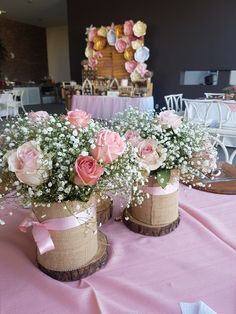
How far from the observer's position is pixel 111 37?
6.12 meters

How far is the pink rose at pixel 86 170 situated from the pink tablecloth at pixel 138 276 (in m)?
0.24

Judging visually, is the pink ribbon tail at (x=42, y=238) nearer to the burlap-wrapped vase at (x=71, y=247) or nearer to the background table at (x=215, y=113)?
the burlap-wrapped vase at (x=71, y=247)

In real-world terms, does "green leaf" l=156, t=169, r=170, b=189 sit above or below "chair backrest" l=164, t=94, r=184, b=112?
above

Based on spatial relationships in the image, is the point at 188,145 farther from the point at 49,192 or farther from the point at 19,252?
the point at 19,252

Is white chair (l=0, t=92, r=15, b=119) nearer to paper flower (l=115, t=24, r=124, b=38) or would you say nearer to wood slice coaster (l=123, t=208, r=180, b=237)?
paper flower (l=115, t=24, r=124, b=38)

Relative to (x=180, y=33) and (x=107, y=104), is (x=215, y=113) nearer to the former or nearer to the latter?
(x=107, y=104)

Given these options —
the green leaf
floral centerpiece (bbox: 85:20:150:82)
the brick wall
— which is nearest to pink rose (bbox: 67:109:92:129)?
the green leaf

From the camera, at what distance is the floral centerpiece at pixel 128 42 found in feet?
19.0

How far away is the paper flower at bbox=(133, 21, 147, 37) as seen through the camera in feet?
18.7

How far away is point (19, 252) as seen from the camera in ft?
2.29

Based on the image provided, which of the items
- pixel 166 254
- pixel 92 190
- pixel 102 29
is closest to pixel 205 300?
pixel 166 254

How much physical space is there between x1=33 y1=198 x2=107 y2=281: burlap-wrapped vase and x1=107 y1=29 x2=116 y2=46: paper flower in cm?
614

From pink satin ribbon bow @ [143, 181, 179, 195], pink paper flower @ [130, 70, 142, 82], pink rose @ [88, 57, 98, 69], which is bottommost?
pink satin ribbon bow @ [143, 181, 179, 195]

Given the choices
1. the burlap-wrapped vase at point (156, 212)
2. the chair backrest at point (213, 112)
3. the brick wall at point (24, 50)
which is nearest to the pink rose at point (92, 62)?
the chair backrest at point (213, 112)
